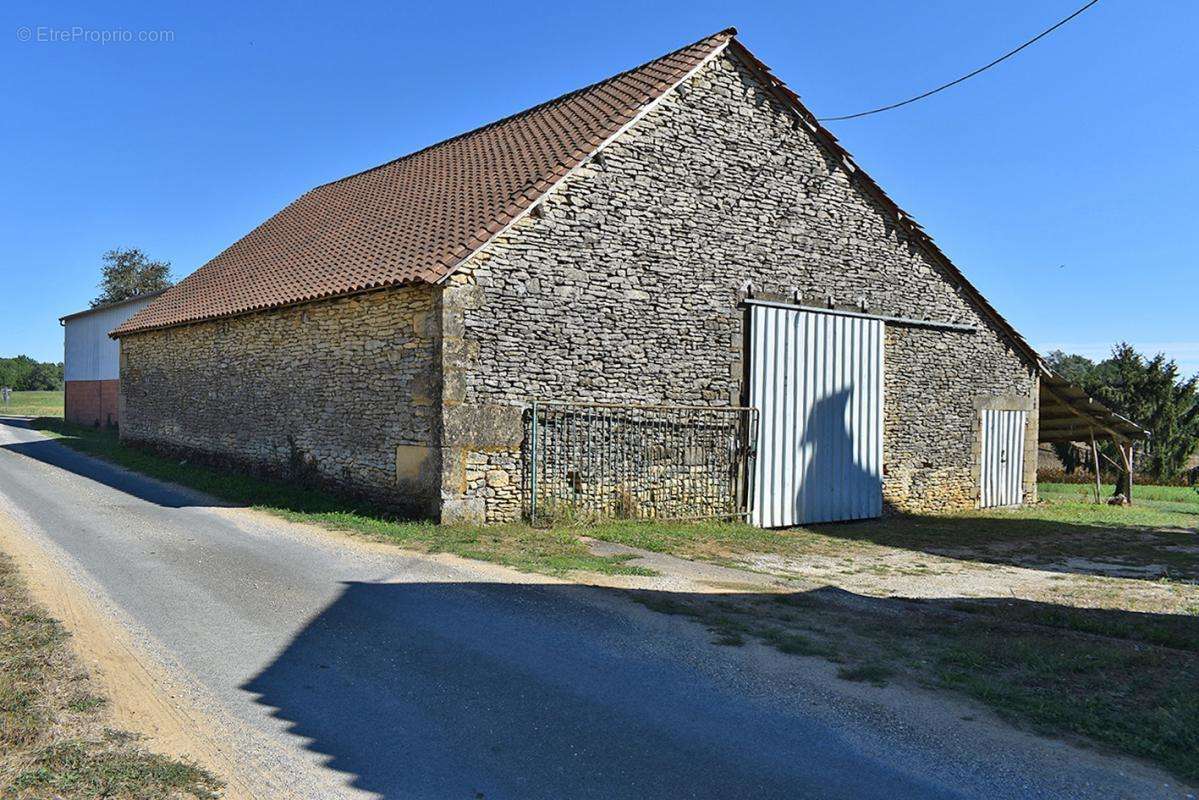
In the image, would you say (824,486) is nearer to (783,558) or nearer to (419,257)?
(783,558)

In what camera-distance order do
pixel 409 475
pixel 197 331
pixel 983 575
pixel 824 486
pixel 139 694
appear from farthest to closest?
pixel 197 331 → pixel 824 486 → pixel 409 475 → pixel 983 575 → pixel 139 694

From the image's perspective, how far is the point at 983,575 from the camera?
34.1 ft

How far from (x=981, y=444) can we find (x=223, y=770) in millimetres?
17383

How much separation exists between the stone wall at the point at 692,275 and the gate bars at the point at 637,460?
0.88 ft

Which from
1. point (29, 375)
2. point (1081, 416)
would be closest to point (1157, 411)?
point (1081, 416)

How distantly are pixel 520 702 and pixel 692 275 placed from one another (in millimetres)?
9546

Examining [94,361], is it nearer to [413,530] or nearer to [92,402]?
[92,402]

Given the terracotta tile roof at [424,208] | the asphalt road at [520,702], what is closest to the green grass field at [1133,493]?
the terracotta tile roof at [424,208]

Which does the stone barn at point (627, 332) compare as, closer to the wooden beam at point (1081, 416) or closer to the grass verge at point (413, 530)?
the grass verge at point (413, 530)

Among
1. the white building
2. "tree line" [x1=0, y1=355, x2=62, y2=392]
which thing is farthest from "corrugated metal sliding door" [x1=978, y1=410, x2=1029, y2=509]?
"tree line" [x1=0, y1=355, x2=62, y2=392]

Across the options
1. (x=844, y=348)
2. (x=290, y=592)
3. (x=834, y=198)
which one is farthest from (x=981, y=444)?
(x=290, y=592)

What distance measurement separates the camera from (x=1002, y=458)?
18.7 metres

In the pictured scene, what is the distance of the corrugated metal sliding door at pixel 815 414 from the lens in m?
14.1

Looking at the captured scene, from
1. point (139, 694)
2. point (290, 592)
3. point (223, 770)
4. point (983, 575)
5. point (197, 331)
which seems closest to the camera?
point (223, 770)
